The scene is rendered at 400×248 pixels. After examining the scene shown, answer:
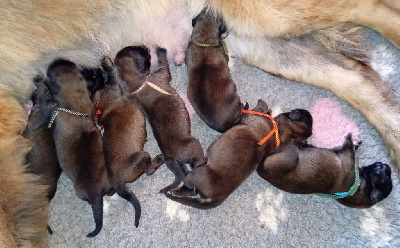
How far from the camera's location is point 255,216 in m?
1.92

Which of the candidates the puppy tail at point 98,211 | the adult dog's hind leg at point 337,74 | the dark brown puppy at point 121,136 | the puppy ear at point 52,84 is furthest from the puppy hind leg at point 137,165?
the adult dog's hind leg at point 337,74

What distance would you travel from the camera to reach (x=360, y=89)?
6.12ft

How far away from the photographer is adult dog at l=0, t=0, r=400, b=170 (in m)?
1.71

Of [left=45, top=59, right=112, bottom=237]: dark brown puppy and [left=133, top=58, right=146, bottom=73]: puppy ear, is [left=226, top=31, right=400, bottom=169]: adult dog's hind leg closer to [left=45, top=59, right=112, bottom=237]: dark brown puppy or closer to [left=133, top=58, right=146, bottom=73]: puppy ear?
[left=133, top=58, right=146, bottom=73]: puppy ear

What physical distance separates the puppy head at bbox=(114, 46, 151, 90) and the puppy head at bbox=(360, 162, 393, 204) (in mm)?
880

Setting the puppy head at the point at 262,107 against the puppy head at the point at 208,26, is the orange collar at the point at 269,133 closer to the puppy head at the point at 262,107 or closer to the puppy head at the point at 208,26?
the puppy head at the point at 262,107

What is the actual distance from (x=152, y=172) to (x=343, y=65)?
81 centimetres

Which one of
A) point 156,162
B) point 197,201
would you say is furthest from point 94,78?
point 197,201

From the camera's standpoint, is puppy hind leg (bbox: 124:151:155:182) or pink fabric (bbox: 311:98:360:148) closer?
puppy hind leg (bbox: 124:151:155:182)

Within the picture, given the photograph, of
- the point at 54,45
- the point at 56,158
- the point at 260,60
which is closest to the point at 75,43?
the point at 54,45

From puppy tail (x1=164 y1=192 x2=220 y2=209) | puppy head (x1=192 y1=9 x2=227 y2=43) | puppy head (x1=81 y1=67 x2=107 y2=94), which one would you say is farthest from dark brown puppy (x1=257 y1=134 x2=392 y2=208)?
puppy head (x1=81 y1=67 x2=107 y2=94)

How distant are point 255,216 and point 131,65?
73 centimetres

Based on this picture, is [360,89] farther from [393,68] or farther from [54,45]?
[54,45]

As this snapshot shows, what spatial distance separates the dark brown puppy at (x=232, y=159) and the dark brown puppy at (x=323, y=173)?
53mm
